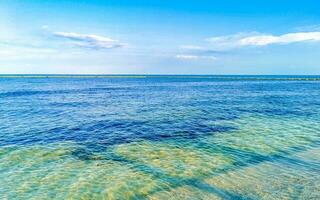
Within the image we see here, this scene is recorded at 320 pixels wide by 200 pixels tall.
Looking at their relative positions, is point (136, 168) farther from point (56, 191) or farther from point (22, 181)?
point (22, 181)

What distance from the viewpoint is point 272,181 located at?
31.7 ft

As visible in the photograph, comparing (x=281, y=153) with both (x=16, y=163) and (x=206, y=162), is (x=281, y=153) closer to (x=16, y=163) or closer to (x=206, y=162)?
(x=206, y=162)

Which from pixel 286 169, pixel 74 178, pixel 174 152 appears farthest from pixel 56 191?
pixel 286 169

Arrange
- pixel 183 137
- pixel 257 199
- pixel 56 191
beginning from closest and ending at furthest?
pixel 257 199 < pixel 56 191 < pixel 183 137

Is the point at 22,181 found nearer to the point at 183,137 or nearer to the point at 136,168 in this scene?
the point at 136,168

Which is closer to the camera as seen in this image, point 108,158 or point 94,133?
point 108,158

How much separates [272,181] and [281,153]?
4.00 m

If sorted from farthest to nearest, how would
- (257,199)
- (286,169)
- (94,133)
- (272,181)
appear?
1. (94,133)
2. (286,169)
3. (272,181)
4. (257,199)

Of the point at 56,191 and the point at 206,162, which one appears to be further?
the point at 206,162

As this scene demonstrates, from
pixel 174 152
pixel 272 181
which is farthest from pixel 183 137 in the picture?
pixel 272 181

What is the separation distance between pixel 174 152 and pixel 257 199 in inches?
226

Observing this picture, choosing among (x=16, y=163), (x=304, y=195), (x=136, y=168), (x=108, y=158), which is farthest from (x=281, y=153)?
(x=16, y=163)

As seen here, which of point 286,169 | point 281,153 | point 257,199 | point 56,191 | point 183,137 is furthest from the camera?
point 183,137

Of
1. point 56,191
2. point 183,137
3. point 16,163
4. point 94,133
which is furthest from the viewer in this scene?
point 94,133
